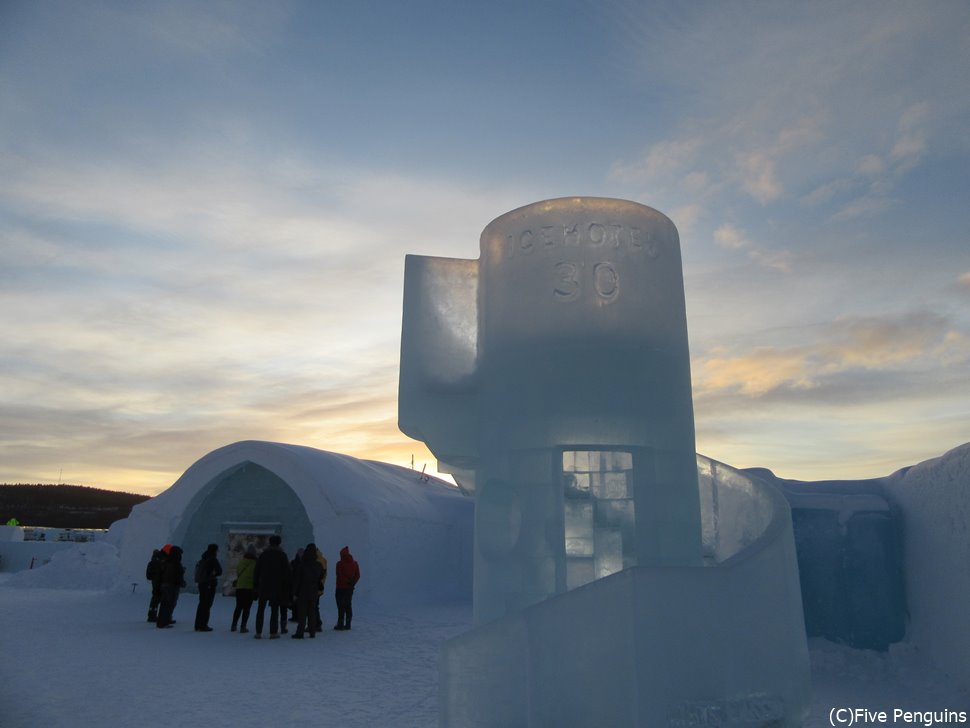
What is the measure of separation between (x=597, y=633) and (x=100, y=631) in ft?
31.1

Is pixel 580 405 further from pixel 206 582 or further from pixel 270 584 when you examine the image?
pixel 206 582

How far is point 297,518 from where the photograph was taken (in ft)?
53.8

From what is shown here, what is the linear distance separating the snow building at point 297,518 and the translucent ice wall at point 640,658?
9.82 metres

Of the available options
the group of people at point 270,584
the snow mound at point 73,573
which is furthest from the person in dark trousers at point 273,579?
the snow mound at point 73,573

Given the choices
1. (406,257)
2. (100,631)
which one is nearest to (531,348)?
(406,257)

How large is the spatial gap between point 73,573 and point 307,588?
15.1m

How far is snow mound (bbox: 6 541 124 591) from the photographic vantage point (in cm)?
2056

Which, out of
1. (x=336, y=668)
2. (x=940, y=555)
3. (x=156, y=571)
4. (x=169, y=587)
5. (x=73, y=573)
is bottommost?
(x=336, y=668)

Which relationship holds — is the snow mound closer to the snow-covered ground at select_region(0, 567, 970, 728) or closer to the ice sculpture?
the snow-covered ground at select_region(0, 567, 970, 728)

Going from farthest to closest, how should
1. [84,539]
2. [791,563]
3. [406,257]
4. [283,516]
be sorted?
1. [84,539]
2. [283,516]
3. [406,257]
4. [791,563]

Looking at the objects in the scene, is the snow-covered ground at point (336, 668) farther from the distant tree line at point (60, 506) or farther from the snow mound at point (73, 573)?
the distant tree line at point (60, 506)

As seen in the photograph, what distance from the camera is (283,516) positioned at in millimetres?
16438

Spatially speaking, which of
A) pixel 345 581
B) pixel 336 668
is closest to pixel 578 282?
pixel 336 668

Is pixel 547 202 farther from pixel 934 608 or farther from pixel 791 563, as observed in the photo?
pixel 934 608
